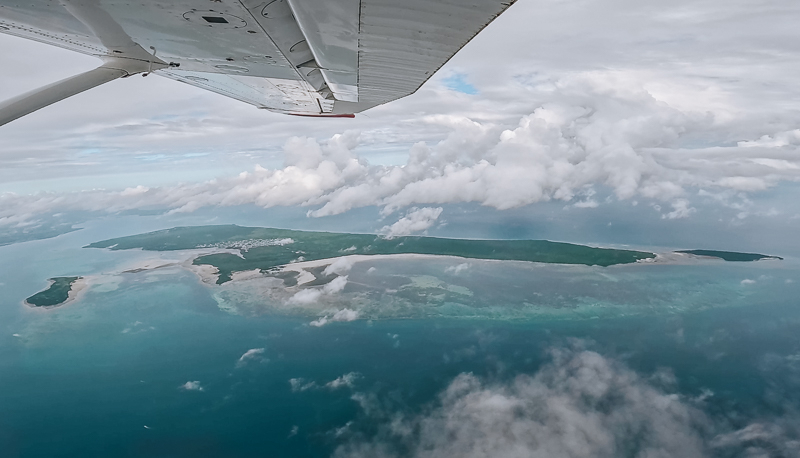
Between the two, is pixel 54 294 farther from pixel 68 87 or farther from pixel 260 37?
pixel 260 37

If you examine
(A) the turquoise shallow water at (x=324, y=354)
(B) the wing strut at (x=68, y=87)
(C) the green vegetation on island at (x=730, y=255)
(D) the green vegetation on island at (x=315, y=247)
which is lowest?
(A) the turquoise shallow water at (x=324, y=354)

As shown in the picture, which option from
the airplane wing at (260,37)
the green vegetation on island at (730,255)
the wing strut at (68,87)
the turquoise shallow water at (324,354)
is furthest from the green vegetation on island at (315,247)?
the airplane wing at (260,37)

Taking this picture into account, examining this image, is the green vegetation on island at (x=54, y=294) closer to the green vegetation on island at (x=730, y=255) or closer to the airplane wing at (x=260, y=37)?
the airplane wing at (x=260, y=37)

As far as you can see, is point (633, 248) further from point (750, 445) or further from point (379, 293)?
point (379, 293)

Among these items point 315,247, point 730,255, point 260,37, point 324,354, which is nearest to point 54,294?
point 315,247

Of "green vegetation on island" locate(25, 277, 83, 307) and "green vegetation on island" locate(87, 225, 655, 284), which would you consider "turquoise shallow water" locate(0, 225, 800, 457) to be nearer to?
"green vegetation on island" locate(25, 277, 83, 307)

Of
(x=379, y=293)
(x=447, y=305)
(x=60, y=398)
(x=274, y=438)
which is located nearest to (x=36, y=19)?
(x=274, y=438)
